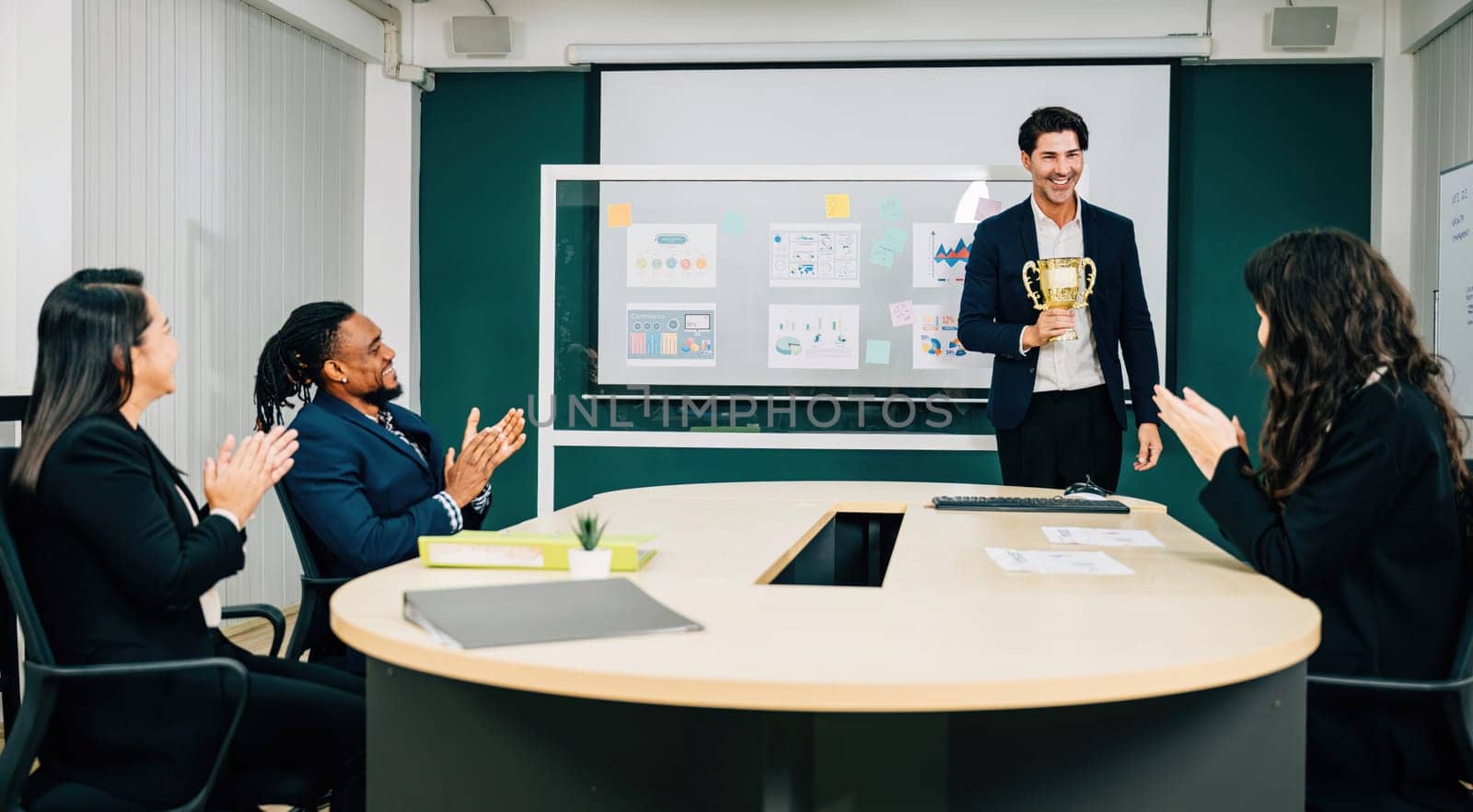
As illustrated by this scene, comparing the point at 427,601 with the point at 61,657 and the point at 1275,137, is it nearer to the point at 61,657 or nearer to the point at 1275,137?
the point at 61,657

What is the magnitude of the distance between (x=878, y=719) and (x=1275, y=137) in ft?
14.4

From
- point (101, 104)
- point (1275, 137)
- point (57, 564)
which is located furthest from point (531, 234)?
point (57, 564)

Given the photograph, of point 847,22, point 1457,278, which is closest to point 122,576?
point 847,22

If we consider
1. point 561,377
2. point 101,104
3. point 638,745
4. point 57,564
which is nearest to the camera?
point 638,745

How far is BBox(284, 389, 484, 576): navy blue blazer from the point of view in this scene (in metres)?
2.05

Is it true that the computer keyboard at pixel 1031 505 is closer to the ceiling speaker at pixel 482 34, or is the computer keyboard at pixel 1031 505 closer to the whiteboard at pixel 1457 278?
the whiteboard at pixel 1457 278

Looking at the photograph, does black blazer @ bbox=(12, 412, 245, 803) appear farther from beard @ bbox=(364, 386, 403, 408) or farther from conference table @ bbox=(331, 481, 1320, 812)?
beard @ bbox=(364, 386, 403, 408)

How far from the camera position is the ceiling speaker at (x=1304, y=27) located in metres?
4.47

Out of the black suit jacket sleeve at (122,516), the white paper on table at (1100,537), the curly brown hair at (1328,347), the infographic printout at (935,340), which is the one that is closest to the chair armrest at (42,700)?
the black suit jacket sleeve at (122,516)

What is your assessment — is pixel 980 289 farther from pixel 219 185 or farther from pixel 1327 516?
pixel 219 185

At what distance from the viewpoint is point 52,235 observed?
322cm

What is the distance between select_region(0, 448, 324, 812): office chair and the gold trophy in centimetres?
208

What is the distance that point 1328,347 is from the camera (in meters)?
1.56

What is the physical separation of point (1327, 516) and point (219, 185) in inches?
154
